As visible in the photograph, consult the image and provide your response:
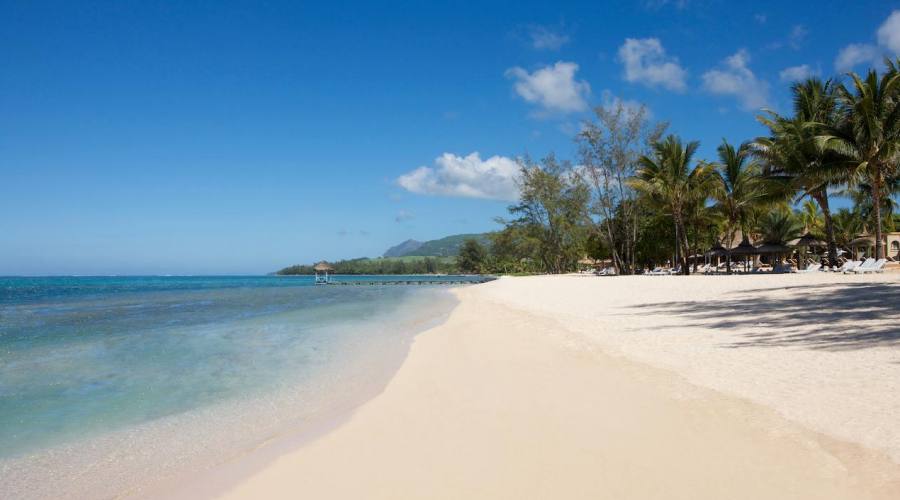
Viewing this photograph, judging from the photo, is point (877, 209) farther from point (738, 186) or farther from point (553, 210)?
point (553, 210)

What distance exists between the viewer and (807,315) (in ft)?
28.2

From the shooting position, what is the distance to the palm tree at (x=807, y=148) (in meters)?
21.1

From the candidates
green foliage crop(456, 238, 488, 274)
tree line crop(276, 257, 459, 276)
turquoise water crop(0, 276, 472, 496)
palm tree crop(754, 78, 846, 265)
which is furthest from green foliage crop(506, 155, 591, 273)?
tree line crop(276, 257, 459, 276)

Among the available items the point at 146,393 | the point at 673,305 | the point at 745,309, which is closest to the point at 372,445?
the point at 146,393

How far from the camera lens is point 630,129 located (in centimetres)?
3444

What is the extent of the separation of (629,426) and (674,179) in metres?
29.5

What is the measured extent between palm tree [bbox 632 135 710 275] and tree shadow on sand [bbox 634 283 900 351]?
18154 millimetres

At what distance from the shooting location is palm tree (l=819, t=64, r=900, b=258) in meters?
18.9

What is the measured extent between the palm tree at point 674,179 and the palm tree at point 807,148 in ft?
14.9

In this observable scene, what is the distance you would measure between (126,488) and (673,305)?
11356 millimetres

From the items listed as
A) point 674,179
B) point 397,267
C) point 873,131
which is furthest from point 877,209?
point 397,267

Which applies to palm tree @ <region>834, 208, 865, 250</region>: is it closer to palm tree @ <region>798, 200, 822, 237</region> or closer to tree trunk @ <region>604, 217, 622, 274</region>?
palm tree @ <region>798, 200, 822, 237</region>

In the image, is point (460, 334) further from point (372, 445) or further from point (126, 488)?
point (126, 488)

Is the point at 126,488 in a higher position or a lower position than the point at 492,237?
lower
